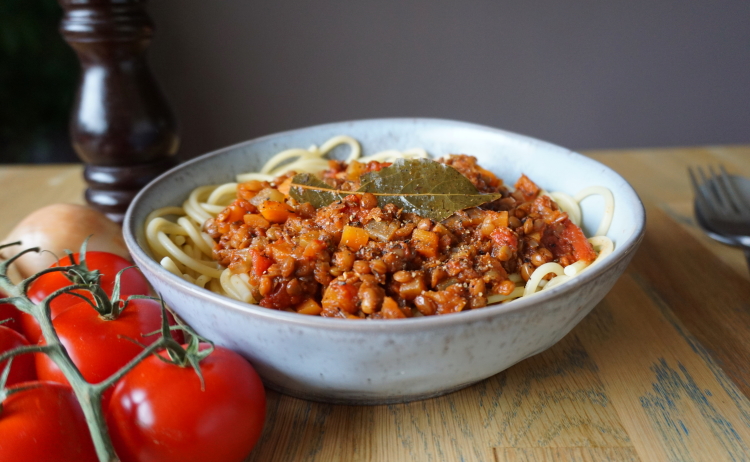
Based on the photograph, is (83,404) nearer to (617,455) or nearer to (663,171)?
(617,455)

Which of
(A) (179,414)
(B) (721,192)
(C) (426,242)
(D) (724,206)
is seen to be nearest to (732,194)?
(B) (721,192)

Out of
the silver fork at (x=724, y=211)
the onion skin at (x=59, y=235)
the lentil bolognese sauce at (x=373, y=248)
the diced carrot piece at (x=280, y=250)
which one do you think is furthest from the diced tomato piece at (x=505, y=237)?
the onion skin at (x=59, y=235)

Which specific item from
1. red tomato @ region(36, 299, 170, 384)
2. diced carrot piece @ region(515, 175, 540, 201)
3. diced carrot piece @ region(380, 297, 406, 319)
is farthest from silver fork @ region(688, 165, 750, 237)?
red tomato @ region(36, 299, 170, 384)

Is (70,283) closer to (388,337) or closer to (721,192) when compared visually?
(388,337)

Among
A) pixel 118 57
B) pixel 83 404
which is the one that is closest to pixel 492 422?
pixel 83 404

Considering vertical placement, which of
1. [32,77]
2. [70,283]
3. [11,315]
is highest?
[70,283]

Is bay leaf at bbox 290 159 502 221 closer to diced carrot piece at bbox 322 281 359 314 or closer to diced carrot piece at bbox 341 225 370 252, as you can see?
diced carrot piece at bbox 341 225 370 252
